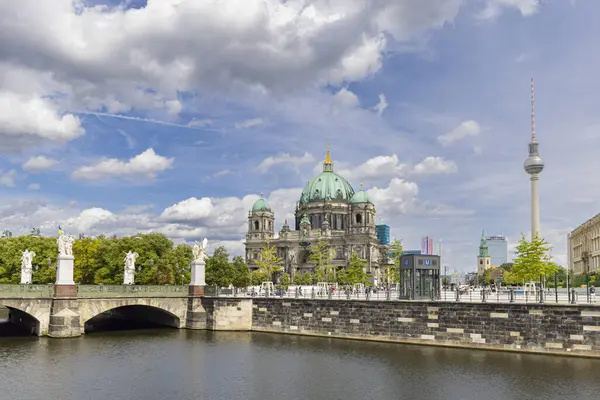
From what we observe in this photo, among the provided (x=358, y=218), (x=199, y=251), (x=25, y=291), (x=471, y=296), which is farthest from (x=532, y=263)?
(x=358, y=218)

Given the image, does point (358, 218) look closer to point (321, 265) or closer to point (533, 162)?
point (321, 265)

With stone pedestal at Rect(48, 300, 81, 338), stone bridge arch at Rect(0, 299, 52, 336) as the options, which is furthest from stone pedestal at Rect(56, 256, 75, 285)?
stone bridge arch at Rect(0, 299, 52, 336)

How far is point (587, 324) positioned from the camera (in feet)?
136

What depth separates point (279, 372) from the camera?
38438 millimetres

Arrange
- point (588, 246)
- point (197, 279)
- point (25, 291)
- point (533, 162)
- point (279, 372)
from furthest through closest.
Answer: point (533, 162) < point (588, 246) < point (197, 279) < point (25, 291) < point (279, 372)

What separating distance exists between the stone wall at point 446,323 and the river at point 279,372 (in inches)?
56.6

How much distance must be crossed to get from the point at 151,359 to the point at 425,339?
2245 cm

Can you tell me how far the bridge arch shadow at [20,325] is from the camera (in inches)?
2148

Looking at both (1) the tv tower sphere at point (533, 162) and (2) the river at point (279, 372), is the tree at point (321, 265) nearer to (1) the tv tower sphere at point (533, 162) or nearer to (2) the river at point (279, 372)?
(1) the tv tower sphere at point (533, 162)

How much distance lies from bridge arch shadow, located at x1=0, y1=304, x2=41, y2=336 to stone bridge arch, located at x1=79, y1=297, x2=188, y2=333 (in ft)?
13.9

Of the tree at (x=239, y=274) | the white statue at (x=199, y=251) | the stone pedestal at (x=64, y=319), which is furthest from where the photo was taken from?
the tree at (x=239, y=274)

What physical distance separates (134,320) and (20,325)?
44.9 ft

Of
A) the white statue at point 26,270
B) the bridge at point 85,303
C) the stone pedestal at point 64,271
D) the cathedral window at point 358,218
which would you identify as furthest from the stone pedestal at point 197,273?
the cathedral window at point 358,218

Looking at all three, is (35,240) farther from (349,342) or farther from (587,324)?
(587,324)
